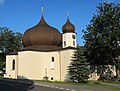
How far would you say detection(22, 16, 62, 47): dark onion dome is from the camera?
5041 cm

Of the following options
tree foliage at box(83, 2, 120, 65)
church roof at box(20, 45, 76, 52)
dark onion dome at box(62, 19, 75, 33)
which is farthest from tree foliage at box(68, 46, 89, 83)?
dark onion dome at box(62, 19, 75, 33)

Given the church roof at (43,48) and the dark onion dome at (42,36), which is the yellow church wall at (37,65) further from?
the dark onion dome at (42,36)

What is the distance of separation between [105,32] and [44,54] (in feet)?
43.0

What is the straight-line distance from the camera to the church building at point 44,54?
45.6 m

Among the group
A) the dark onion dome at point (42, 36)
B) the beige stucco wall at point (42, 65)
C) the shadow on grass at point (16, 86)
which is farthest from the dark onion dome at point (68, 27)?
the shadow on grass at point (16, 86)

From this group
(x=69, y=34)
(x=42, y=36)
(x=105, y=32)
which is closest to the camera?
(x=105, y=32)

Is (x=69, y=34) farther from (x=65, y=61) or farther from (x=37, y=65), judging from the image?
(x=37, y=65)

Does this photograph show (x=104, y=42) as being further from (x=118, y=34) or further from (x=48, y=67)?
(x=48, y=67)

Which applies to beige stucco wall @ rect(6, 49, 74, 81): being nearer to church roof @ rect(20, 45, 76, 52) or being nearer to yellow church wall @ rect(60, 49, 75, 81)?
yellow church wall @ rect(60, 49, 75, 81)

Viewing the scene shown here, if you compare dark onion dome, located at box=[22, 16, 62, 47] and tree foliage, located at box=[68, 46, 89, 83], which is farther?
dark onion dome, located at box=[22, 16, 62, 47]

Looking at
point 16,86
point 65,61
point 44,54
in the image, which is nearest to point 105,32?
point 65,61

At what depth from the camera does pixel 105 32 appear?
40.8 metres

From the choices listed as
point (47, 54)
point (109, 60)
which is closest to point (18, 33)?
point (47, 54)

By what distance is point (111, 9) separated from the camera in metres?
41.6
